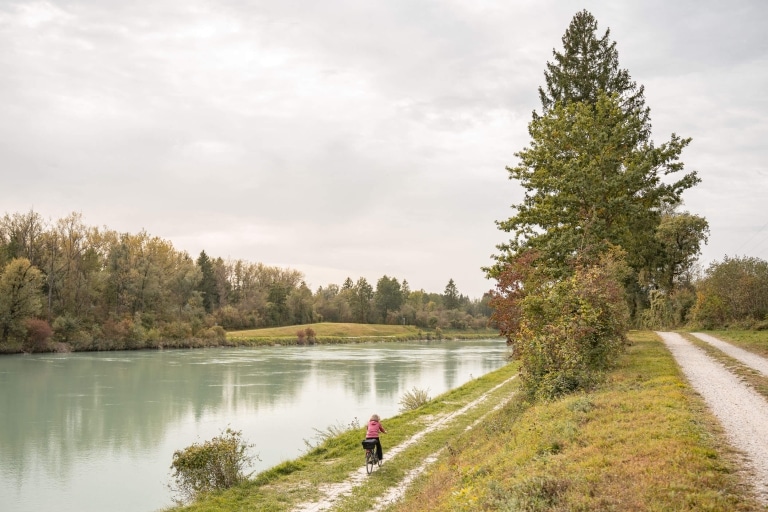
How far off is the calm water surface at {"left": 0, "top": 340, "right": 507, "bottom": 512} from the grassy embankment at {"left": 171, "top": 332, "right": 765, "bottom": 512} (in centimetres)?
390

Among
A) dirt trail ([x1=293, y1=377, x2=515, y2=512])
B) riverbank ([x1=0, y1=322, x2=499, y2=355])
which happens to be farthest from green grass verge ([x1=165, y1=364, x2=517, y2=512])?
riverbank ([x1=0, y1=322, x2=499, y2=355])

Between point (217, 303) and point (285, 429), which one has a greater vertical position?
point (217, 303)

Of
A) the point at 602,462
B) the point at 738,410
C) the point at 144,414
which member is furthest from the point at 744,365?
the point at 144,414

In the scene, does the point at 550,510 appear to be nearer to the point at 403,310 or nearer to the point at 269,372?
the point at 269,372

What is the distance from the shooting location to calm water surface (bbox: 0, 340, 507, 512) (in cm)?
1505

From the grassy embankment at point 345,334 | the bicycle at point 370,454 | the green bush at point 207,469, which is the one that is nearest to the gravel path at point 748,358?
the bicycle at point 370,454

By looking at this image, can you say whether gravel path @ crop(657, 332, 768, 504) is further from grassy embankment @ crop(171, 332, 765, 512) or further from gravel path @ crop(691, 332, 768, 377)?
gravel path @ crop(691, 332, 768, 377)

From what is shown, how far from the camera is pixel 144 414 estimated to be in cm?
2530

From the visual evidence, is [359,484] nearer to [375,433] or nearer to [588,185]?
[375,433]

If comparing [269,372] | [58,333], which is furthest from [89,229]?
[269,372]

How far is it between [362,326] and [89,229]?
199ft

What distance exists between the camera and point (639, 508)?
5.95m

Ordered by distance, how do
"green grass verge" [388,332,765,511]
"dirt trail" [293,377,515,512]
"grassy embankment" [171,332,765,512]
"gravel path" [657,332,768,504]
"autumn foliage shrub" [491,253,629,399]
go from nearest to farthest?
1. "green grass verge" [388,332,765,511]
2. "grassy embankment" [171,332,765,512]
3. "gravel path" [657,332,768,504]
4. "dirt trail" [293,377,515,512]
5. "autumn foliage shrub" [491,253,629,399]

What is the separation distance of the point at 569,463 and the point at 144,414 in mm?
22401
